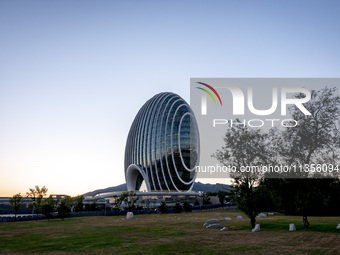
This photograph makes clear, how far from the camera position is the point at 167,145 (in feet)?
404

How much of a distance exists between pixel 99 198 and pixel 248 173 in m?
118

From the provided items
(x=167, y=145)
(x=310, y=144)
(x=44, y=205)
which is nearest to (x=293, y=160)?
(x=310, y=144)

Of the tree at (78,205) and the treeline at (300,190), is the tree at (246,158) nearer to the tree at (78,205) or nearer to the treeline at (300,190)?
the treeline at (300,190)

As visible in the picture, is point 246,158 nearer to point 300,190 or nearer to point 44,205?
point 300,190

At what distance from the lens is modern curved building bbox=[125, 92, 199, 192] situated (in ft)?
402

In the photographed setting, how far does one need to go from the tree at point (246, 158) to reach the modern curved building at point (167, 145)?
87047 millimetres

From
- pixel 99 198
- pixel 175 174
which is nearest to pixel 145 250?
pixel 175 174

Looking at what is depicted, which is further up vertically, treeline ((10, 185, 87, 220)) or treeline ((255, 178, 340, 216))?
treeline ((255, 178, 340, 216))

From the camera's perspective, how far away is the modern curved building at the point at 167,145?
122 meters

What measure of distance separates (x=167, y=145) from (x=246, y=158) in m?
89.4

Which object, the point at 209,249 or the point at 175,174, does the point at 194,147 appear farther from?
the point at 209,249

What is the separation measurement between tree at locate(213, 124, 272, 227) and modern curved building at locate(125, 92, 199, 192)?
8705 cm

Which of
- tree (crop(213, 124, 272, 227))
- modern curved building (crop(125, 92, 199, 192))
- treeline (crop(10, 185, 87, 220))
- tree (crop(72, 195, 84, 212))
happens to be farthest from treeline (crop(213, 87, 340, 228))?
modern curved building (crop(125, 92, 199, 192))

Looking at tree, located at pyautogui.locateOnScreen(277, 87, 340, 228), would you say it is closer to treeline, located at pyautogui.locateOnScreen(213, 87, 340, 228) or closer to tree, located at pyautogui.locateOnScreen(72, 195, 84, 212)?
treeline, located at pyautogui.locateOnScreen(213, 87, 340, 228)
